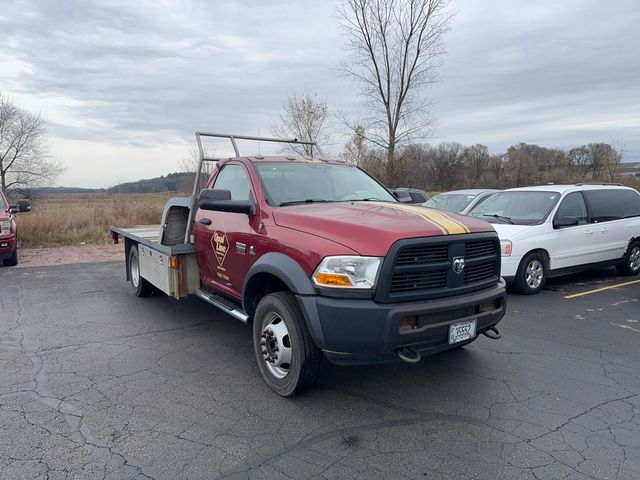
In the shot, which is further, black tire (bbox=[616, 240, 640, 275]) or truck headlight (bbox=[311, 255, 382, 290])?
black tire (bbox=[616, 240, 640, 275])

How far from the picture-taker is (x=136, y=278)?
24.9 ft

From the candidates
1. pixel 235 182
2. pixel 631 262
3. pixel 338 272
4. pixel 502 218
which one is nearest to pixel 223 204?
pixel 235 182

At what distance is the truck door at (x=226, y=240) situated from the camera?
4.55 m

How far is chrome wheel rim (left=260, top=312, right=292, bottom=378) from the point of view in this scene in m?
3.85

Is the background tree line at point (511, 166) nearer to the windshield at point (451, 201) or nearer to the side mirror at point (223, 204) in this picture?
the windshield at point (451, 201)

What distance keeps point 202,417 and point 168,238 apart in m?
3.15

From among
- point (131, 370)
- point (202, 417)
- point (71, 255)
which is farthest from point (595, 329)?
point (71, 255)

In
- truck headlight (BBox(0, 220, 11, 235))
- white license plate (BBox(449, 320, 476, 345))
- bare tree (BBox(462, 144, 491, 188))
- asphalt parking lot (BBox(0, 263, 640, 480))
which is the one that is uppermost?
bare tree (BBox(462, 144, 491, 188))

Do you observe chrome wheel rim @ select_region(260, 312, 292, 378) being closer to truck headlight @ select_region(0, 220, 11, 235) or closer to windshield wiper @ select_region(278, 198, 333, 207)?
windshield wiper @ select_region(278, 198, 333, 207)

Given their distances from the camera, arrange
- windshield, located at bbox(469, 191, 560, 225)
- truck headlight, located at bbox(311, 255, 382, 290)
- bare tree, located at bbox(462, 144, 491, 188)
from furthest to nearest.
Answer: bare tree, located at bbox(462, 144, 491, 188)
windshield, located at bbox(469, 191, 560, 225)
truck headlight, located at bbox(311, 255, 382, 290)

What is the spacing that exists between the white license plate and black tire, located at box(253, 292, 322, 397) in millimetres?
1026

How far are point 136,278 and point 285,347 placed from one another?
4.60m

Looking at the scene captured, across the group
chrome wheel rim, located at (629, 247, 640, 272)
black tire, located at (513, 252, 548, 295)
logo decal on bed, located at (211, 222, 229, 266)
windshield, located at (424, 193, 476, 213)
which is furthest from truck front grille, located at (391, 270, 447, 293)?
windshield, located at (424, 193, 476, 213)

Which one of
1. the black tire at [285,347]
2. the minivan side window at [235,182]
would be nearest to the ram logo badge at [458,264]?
the black tire at [285,347]
